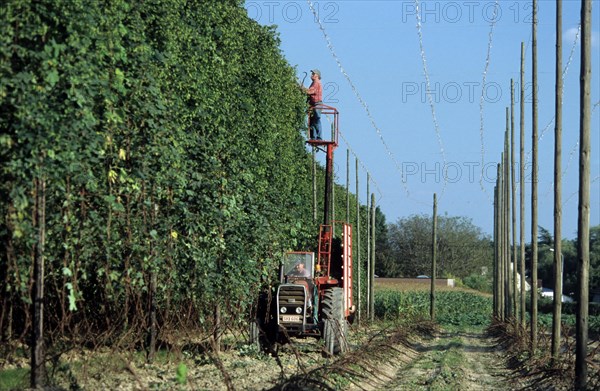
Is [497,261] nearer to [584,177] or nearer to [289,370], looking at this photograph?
[289,370]

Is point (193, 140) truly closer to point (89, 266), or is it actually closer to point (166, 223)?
point (166, 223)

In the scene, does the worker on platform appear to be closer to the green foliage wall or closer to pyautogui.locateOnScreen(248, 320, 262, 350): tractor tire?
the green foliage wall

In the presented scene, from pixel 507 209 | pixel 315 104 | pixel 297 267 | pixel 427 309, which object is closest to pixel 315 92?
pixel 315 104

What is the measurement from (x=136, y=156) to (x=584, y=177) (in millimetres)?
8335

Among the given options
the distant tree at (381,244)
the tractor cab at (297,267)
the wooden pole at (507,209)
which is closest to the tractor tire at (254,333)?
the tractor cab at (297,267)

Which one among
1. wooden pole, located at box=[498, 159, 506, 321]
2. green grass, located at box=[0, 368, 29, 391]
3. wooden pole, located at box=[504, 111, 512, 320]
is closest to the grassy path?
green grass, located at box=[0, 368, 29, 391]

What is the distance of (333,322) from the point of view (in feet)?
83.4

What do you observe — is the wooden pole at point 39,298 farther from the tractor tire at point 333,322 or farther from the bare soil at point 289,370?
the tractor tire at point 333,322

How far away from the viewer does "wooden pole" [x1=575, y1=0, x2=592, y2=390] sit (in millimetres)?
19578

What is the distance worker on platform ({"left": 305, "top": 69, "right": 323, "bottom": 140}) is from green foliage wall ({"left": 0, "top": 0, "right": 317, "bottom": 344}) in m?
6.91

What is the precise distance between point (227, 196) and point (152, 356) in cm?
370

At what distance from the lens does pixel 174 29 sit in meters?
19.2

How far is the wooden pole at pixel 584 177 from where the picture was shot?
64.2 ft

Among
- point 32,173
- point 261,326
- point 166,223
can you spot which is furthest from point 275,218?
Result: point 32,173
